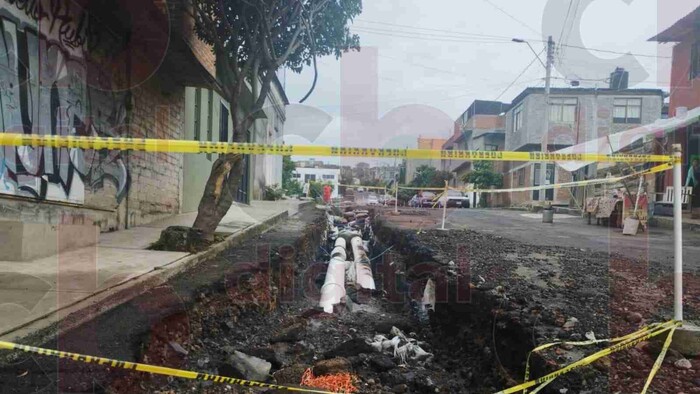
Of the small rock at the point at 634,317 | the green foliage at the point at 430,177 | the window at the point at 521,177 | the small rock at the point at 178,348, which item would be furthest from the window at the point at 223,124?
the green foliage at the point at 430,177

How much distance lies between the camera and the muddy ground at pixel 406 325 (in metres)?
2.79

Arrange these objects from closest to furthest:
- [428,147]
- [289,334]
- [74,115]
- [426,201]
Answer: [289,334] < [74,115] < [426,201] < [428,147]

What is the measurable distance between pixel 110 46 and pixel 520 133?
29.8 meters

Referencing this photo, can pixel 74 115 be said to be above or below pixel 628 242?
above

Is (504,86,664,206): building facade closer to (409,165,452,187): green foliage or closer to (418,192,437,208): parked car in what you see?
(418,192,437,208): parked car

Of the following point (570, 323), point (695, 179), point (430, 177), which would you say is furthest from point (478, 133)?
point (570, 323)

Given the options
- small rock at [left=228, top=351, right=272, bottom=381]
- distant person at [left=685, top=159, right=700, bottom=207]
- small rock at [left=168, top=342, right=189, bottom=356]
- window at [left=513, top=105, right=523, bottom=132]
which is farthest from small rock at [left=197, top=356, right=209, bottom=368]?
window at [left=513, top=105, right=523, bottom=132]

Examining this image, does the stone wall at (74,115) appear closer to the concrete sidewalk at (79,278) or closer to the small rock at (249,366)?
the concrete sidewalk at (79,278)

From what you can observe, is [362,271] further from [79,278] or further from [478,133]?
[478,133]

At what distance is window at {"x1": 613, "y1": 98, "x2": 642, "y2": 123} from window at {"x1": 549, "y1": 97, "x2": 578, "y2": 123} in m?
2.72

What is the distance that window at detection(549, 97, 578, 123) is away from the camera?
1228 inches

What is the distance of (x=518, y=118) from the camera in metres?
33.6

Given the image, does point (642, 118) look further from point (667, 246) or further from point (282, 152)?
point (282, 152)

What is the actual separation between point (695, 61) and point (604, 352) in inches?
658
